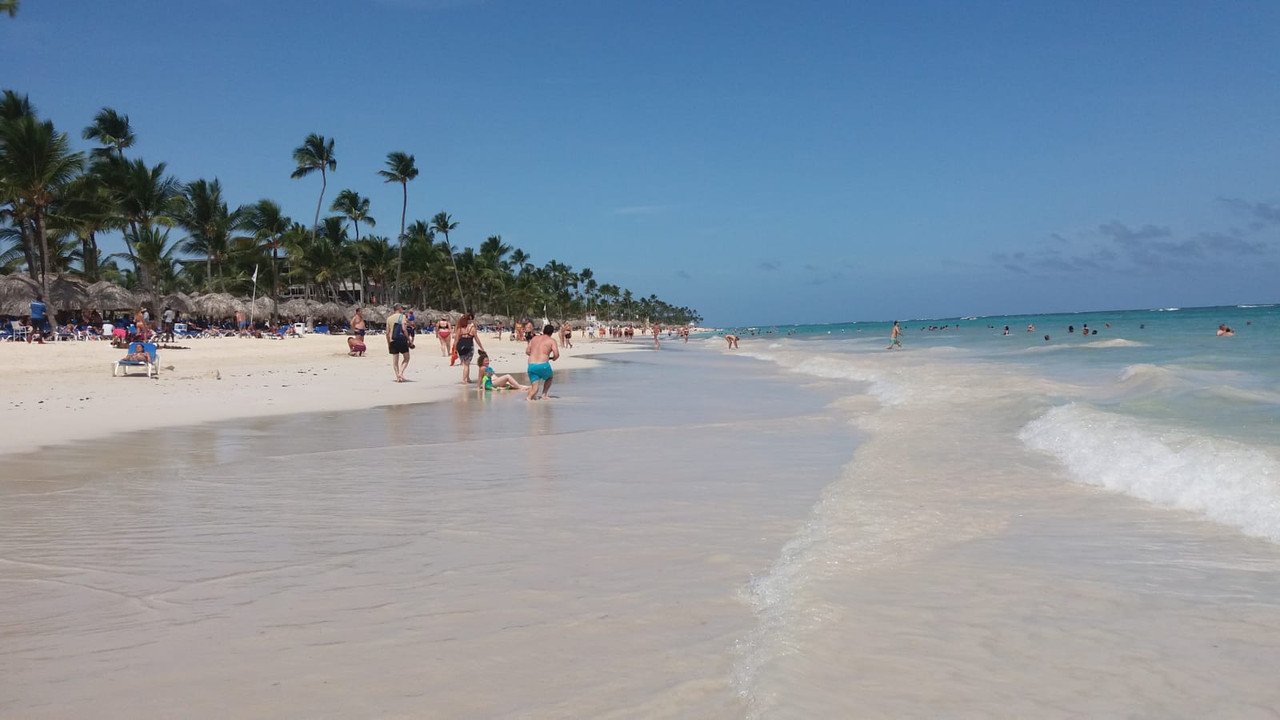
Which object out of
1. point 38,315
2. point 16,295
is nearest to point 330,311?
point 16,295

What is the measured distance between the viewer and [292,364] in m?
22.0

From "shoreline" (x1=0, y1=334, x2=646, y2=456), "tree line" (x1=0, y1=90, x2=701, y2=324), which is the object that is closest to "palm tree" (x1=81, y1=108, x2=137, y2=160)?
"tree line" (x1=0, y1=90, x2=701, y2=324)

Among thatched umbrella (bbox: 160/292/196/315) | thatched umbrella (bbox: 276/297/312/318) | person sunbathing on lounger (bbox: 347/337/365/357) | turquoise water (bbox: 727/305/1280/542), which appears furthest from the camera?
thatched umbrella (bbox: 276/297/312/318)

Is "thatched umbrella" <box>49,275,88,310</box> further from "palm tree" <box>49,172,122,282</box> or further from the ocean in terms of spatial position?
the ocean

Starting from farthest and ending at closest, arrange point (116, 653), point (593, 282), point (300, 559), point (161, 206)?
point (593, 282) < point (161, 206) < point (300, 559) < point (116, 653)

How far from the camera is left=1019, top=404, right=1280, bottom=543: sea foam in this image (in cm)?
527

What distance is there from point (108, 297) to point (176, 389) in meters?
24.9

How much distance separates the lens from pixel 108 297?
33.6 meters

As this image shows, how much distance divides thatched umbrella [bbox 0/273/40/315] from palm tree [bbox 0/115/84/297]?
3.75 feet

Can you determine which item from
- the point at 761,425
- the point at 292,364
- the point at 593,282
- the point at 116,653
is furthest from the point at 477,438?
the point at 593,282

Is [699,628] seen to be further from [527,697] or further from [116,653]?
[116,653]

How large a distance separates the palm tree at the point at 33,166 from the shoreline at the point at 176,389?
8745 millimetres

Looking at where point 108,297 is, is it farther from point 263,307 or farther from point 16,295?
point 263,307

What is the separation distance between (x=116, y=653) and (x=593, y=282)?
13615 centimetres
